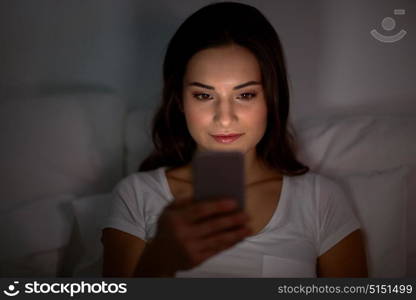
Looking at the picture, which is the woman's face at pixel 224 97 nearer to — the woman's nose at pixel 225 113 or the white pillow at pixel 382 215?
the woman's nose at pixel 225 113

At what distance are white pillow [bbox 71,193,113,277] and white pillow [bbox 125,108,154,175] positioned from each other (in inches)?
4.9

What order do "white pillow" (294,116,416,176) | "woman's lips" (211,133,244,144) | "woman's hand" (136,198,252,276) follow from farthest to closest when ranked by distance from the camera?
"white pillow" (294,116,416,176), "woman's lips" (211,133,244,144), "woman's hand" (136,198,252,276)

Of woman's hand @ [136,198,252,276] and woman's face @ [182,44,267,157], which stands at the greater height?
woman's face @ [182,44,267,157]

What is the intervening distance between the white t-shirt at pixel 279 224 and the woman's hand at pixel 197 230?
0.06m

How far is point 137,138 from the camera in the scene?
1.15m

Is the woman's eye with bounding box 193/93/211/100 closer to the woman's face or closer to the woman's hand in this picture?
the woman's face

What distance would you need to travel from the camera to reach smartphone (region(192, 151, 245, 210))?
792mm

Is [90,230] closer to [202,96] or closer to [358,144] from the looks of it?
[202,96]

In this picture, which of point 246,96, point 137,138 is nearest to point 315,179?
point 246,96

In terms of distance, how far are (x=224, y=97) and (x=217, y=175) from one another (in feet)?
0.48

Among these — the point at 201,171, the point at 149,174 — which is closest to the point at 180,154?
the point at 149,174

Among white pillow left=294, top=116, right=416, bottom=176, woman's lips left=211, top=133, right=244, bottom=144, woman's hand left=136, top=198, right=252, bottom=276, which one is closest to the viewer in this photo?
woman's hand left=136, top=198, right=252, bottom=276

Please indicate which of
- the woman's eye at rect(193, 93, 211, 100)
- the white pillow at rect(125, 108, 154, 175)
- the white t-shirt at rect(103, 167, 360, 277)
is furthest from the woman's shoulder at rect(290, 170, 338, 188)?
the white pillow at rect(125, 108, 154, 175)

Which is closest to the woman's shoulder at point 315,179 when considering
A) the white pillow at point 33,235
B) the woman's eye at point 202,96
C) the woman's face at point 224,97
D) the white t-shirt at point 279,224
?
the white t-shirt at point 279,224
